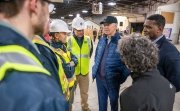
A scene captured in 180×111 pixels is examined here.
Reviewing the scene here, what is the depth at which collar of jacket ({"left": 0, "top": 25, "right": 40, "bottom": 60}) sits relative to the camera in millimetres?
680

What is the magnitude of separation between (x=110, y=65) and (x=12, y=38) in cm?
267

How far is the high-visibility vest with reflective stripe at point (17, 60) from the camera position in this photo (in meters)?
0.63

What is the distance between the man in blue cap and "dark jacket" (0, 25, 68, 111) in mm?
2636

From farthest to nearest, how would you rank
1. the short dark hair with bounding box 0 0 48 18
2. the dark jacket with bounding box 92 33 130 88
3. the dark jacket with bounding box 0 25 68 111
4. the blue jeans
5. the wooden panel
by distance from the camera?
the wooden panel → the blue jeans → the dark jacket with bounding box 92 33 130 88 → the short dark hair with bounding box 0 0 48 18 → the dark jacket with bounding box 0 25 68 111

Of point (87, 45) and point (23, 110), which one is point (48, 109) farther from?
point (87, 45)

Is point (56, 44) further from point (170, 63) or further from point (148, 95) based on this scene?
point (148, 95)

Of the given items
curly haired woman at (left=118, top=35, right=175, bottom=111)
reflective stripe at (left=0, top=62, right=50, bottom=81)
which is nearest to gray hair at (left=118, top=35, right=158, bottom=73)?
curly haired woman at (left=118, top=35, right=175, bottom=111)

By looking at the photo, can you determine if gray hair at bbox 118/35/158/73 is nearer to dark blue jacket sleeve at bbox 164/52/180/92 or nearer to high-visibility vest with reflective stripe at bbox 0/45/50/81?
dark blue jacket sleeve at bbox 164/52/180/92

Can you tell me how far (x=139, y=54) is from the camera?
70.3 inches

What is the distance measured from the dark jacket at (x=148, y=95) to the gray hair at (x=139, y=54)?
6 cm

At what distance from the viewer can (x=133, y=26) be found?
28.2 m

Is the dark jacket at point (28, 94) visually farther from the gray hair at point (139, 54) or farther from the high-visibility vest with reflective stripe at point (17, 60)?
the gray hair at point (139, 54)

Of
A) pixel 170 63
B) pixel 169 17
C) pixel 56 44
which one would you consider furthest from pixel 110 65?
pixel 169 17

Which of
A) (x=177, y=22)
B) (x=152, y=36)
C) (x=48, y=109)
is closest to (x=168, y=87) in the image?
(x=152, y=36)
